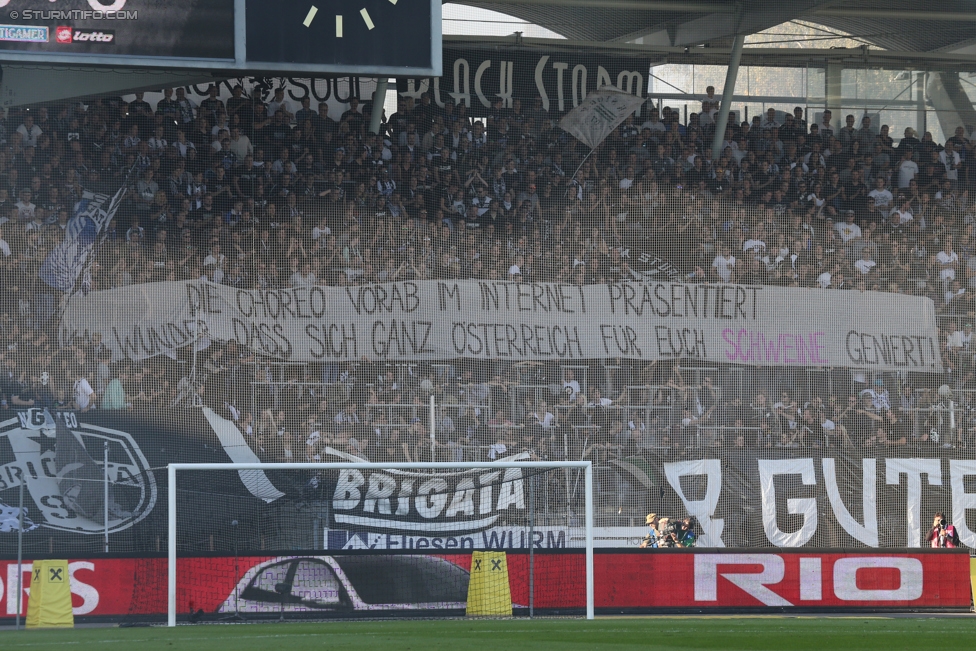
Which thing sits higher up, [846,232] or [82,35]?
[82,35]

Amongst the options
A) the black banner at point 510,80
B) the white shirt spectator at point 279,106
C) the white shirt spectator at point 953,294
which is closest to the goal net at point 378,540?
the white shirt spectator at point 279,106

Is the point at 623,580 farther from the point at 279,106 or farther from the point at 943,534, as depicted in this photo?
the point at 279,106

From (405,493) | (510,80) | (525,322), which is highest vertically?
(510,80)

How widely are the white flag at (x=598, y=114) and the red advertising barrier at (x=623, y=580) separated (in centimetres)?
645

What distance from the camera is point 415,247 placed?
16656 mm

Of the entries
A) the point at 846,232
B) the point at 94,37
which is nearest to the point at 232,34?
the point at 94,37

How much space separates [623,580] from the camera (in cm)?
1398

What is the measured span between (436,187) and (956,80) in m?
8.51

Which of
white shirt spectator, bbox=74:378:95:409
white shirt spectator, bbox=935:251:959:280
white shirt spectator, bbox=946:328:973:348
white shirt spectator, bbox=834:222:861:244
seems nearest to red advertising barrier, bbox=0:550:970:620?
white shirt spectator, bbox=74:378:95:409

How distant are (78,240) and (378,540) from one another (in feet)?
18.0

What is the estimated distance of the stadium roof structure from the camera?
18297 millimetres

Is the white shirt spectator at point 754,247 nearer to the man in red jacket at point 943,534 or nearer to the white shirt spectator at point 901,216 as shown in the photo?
the white shirt spectator at point 901,216

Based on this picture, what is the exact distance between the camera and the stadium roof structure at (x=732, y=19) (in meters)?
18.3

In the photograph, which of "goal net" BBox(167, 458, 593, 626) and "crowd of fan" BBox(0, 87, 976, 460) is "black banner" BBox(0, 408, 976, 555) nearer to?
"goal net" BBox(167, 458, 593, 626)
